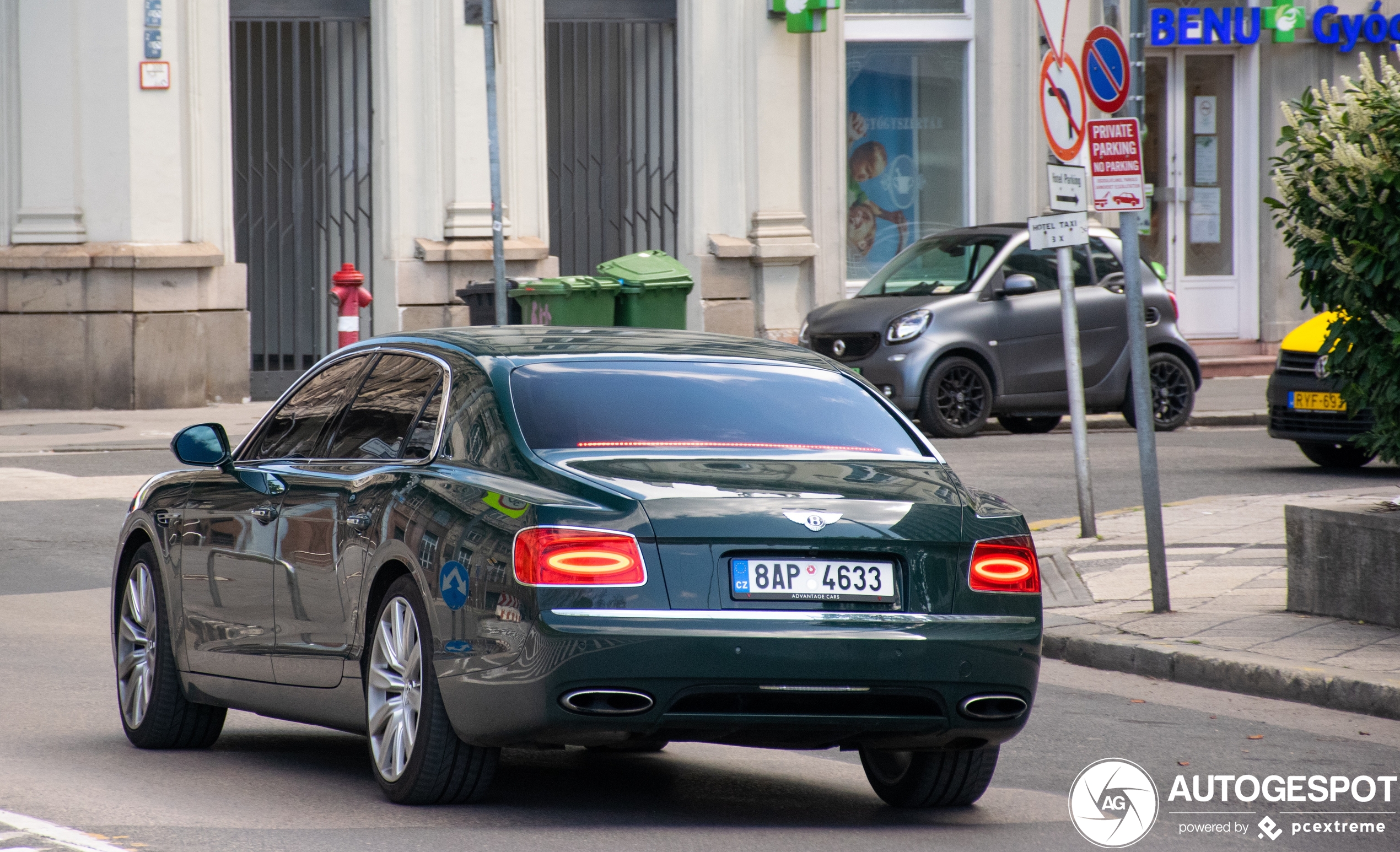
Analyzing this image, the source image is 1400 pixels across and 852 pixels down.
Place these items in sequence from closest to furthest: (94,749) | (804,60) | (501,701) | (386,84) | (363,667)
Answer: (501,701), (363,667), (94,749), (386,84), (804,60)

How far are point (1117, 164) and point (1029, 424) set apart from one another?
10.2m

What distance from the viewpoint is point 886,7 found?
2562cm

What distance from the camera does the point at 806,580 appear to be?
5363 mm

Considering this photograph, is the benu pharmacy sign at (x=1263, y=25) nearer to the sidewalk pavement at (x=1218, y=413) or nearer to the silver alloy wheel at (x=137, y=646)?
the sidewalk pavement at (x=1218, y=413)

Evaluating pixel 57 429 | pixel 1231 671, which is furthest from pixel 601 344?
pixel 57 429

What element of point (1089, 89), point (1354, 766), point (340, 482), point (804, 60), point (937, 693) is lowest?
point (1354, 766)

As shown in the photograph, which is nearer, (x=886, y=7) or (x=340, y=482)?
(x=340, y=482)

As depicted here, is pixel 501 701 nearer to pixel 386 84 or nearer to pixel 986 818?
pixel 986 818

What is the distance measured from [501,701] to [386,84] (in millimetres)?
18347

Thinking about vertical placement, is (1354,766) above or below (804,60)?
below

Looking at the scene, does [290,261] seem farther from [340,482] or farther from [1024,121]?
[340,482]

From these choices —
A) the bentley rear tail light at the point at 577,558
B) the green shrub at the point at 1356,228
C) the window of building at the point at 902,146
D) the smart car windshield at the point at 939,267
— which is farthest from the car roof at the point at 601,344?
the window of building at the point at 902,146


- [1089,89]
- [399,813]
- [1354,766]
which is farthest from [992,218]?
[399,813]

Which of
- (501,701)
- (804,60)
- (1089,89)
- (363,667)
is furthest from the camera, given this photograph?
(804,60)
